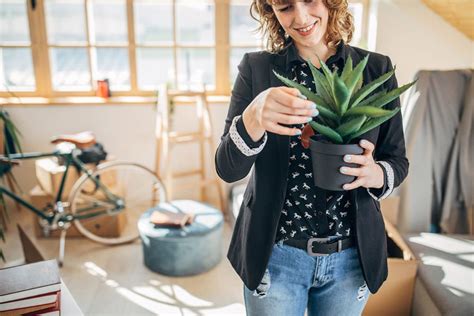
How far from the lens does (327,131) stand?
0.81 meters

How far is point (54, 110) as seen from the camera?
3371 millimetres

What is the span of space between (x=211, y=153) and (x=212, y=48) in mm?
852

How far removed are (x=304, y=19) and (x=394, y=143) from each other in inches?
13.1

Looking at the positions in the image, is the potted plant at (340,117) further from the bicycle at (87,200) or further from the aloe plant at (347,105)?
the bicycle at (87,200)

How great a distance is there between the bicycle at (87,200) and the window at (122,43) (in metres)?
0.82

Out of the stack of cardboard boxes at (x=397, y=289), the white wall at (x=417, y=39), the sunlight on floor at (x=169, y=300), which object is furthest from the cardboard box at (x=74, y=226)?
the white wall at (x=417, y=39)

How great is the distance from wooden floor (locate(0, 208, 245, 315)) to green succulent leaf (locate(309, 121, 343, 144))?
164 centimetres

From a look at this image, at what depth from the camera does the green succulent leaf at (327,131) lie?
31.7 inches

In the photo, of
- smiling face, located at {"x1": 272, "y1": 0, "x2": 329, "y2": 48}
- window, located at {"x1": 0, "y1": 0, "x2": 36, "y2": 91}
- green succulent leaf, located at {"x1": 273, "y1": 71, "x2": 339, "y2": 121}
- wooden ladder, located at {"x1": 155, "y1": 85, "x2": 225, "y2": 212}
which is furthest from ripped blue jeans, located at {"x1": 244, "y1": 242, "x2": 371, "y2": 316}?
window, located at {"x1": 0, "y1": 0, "x2": 36, "y2": 91}

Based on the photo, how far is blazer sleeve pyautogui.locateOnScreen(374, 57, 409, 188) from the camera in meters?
0.94

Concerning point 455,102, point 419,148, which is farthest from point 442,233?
point 455,102

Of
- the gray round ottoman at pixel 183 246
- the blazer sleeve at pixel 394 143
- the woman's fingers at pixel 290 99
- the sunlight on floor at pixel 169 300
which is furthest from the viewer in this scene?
the gray round ottoman at pixel 183 246

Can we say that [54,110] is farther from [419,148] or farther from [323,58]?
[323,58]

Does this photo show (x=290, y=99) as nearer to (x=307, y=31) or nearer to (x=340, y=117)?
(x=340, y=117)
